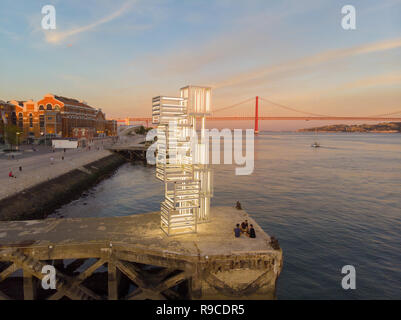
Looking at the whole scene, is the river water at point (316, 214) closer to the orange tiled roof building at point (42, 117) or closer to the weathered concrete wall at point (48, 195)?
the weathered concrete wall at point (48, 195)

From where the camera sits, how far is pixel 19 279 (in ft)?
59.3

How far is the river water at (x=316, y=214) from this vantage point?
62.8ft

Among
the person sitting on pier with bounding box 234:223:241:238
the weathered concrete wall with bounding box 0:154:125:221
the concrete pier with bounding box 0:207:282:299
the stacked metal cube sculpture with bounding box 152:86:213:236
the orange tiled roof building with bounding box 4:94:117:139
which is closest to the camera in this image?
the concrete pier with bounding box 0:207:282:299

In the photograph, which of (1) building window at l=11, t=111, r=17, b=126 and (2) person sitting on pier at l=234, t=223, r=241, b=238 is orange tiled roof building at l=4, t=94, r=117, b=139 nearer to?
(1) building window at l=11, t=111, r=17, b=126

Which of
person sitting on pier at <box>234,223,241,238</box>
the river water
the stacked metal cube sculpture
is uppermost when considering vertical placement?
the stacked metal cube sculpture

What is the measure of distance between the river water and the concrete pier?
5.10 metres

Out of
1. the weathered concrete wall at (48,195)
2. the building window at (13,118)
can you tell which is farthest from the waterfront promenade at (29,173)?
the building window at (13,118)

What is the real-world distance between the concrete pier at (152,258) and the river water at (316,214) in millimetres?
5101

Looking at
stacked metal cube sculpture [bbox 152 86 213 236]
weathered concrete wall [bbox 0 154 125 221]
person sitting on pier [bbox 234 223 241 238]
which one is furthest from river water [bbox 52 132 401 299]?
A: stacked metal cube sculpture [bbox 152 86 213 236]

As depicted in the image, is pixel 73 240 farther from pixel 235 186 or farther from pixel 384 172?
pixel 384 172

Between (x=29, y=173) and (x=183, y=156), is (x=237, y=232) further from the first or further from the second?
(x=29, y=173)

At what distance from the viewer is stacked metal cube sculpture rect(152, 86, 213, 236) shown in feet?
55.2
